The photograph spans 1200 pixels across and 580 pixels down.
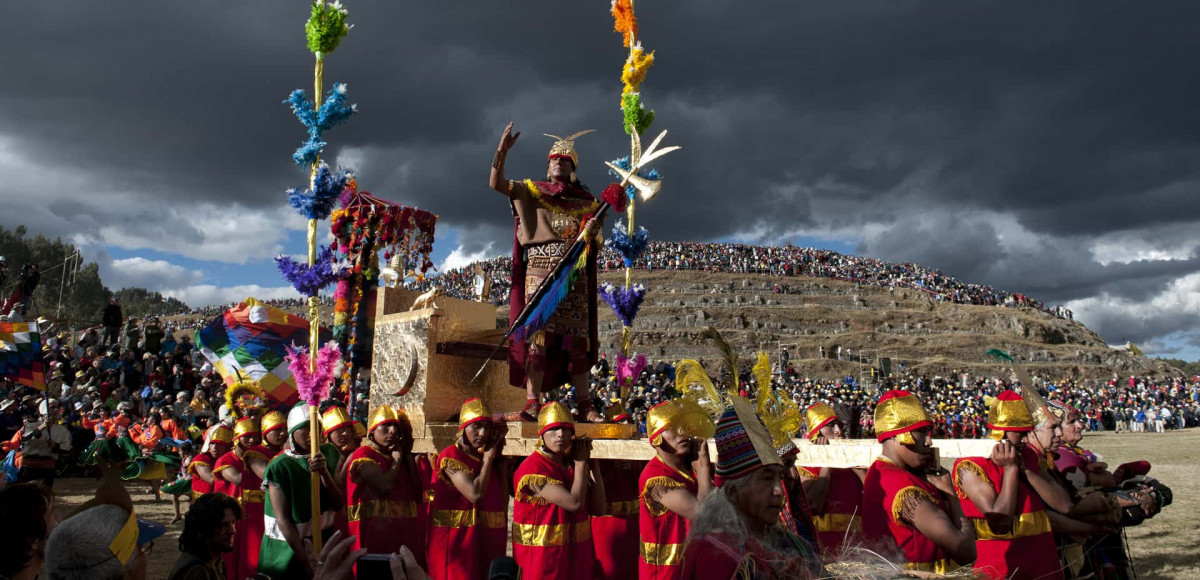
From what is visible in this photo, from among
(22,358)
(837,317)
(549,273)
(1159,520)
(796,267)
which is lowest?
(1159,520)

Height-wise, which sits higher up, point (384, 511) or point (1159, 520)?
point (384, 511)

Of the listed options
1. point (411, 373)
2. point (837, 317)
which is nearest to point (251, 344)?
point (411, 373)

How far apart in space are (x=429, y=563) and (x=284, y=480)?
4.13 feet

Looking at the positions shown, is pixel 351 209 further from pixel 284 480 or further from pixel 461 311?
pixel 284 480

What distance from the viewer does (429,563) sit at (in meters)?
5.28

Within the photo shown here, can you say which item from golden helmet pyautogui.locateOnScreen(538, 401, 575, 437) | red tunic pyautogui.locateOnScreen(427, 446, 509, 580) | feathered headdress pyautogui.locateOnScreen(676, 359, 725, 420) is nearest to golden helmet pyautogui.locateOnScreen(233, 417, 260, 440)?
red tunic pyautogui.locateOnScreen(427, 446, 509, 580)

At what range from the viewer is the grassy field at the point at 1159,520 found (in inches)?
314

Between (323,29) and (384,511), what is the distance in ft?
14.5

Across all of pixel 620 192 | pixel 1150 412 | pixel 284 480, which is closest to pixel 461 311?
pixel 620 192

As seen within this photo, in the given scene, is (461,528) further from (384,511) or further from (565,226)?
(565,226)

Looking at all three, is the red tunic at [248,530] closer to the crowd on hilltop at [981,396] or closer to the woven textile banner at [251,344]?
the woven textile banner at [251,344]

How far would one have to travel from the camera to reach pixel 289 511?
15.1 ft

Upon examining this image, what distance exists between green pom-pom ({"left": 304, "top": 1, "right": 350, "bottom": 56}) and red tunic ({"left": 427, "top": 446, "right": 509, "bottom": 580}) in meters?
4.04

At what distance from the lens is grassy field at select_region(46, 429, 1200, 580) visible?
26.1 ft
